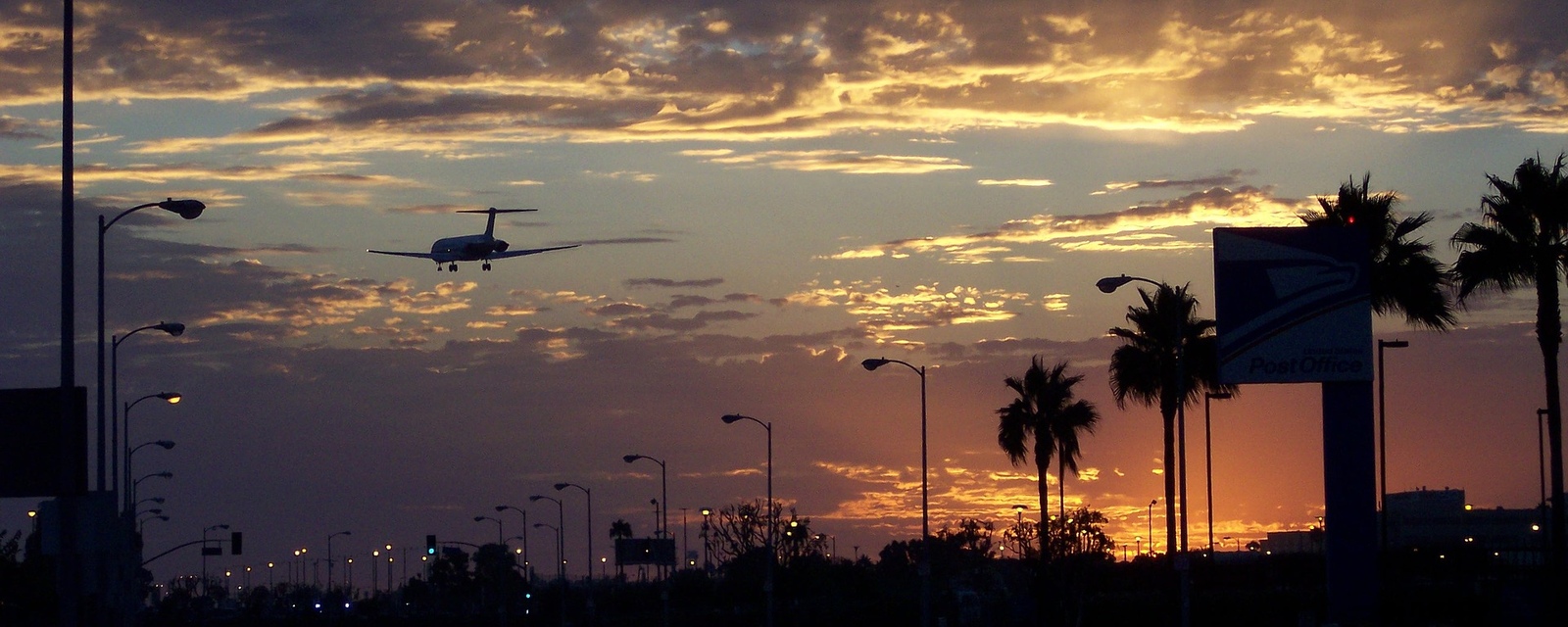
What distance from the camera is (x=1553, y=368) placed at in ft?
132

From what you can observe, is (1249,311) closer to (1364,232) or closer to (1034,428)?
(1364,232)

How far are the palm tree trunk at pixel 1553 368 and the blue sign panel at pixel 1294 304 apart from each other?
516cm

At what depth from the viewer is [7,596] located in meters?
71.7

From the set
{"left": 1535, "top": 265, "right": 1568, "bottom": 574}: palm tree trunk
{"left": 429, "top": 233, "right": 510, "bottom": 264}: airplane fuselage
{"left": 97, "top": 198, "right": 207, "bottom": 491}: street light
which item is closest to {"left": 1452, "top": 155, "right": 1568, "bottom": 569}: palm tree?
{"left": 1535, "top": 265, "right": 1568, "bottom": 574}: palm tree trunk

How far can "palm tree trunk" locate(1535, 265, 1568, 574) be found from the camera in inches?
1560

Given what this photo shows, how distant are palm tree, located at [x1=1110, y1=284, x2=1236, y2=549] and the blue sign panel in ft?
30.9

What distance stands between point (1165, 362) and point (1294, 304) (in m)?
11.1

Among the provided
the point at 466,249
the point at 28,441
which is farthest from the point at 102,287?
the point at 466,249

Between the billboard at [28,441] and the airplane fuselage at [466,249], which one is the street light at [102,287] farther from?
the airplane fuselage at [466,249]

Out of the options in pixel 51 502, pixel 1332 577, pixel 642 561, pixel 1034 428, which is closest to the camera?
pixel 51 502

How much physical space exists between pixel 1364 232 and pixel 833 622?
1618 inches

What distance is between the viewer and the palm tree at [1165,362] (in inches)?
2216

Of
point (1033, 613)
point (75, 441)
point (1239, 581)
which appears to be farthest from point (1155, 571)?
point (75, 441)

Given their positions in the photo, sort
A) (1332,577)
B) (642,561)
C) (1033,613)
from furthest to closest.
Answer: (642,561) → (1033,613) → (1332,577)
